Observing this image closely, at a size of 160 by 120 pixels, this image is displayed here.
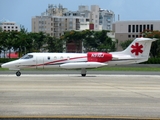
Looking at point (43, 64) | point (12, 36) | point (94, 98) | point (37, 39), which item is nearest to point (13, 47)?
point (12, 36)

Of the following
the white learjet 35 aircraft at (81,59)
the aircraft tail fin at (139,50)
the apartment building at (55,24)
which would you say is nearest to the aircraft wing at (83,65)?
the white learjet 35 aircraft at (81,59)

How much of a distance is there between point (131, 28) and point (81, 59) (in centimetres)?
10830

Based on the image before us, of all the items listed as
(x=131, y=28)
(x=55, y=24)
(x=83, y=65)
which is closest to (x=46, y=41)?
(x=131, y=28)

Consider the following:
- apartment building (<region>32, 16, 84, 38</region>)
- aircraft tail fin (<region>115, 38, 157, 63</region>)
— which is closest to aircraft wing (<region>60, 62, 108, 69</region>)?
aircraft tail fin (<region>115, 38, 157, 63</region>)

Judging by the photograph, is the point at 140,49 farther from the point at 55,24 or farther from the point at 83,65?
the point at 55,24

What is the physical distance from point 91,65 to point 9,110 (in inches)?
957

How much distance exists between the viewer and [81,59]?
38.7 meters

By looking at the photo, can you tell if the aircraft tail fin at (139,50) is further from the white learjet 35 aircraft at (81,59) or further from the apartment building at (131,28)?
the apartment building at (131,28)

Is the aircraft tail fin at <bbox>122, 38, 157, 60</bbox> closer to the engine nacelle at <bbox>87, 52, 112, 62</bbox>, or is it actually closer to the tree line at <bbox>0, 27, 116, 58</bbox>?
the engine nacelle at <bbox>87, 52, 112, 62</bbox>

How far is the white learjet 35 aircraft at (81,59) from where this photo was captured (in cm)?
3778

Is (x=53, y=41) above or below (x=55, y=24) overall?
below

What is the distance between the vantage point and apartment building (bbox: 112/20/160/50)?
143m

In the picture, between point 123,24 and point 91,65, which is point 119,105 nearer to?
point 91,65

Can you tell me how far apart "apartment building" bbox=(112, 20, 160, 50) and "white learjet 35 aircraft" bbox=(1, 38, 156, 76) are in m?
102
